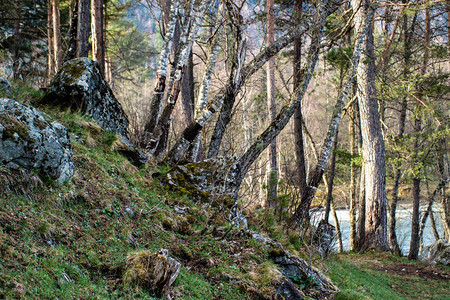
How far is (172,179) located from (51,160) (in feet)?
8.30

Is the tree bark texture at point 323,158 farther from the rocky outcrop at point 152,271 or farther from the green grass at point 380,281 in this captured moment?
the rocky outcrop at point 152,271

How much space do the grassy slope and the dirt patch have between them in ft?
11.8

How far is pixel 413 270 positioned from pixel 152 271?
915 centimetres

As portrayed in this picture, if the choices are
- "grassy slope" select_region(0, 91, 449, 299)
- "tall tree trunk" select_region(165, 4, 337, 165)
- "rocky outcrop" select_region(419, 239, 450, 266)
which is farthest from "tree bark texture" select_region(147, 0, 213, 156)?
"rocky outcrop" select_region(419, 239, 450, 266)

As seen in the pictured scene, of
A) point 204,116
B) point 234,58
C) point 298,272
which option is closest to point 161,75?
point 204,116

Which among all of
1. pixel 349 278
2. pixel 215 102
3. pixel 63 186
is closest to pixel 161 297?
pixel 63 186

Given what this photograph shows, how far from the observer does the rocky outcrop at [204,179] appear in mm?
5652

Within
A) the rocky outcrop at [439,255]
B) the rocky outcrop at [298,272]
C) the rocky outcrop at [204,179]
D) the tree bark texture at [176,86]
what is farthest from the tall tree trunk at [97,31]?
the rocky outcrop at [439,255]

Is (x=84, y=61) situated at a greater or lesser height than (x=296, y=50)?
lesser

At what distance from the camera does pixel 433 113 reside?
10.9 metres

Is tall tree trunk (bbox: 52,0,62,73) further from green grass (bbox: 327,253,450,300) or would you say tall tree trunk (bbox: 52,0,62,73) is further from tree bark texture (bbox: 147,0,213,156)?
green grass (bbox: 327,253,450,300)

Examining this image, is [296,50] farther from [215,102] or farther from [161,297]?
[161,297]

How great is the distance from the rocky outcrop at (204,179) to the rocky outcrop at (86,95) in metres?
0.70

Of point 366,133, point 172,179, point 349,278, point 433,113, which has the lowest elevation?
point 349,278
